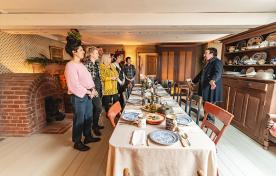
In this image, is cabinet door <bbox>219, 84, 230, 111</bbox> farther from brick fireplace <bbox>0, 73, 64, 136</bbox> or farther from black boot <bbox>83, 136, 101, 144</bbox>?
brick fireplace <bbox>0, 73, 64, 136</bbox>

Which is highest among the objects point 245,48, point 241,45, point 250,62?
point 241,45

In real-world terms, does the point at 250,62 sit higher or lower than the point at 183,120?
higher

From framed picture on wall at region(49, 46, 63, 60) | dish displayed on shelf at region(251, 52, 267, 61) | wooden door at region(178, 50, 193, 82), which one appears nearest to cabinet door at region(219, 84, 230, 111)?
dish displayed on shelf at region(251, 52, 267, 61)

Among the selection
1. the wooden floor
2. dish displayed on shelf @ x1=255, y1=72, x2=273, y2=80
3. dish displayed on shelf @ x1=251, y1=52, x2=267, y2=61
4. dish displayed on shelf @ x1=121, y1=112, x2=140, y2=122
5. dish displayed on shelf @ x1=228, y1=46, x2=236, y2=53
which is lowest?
the wooden floor

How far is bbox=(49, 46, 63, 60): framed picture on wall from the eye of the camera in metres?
5.21

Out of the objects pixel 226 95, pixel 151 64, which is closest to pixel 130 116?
pixel 226 95

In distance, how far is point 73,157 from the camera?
2139 mm

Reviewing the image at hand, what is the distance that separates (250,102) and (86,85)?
281 cm

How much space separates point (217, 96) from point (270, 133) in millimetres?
967

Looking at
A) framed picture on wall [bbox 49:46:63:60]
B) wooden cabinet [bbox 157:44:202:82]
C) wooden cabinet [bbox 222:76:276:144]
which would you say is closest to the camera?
wooden cabinet [bbox 222:76:276:144]

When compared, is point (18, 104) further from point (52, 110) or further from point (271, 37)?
point (271, 37)

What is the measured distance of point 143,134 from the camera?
126cm

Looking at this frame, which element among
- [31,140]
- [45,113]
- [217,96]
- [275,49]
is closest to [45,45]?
[45,113]

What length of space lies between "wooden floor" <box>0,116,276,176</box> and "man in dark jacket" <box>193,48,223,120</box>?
80cm
